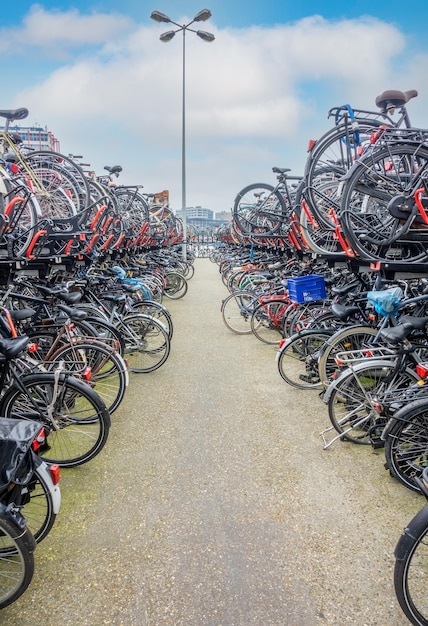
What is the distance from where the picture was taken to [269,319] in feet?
21.1

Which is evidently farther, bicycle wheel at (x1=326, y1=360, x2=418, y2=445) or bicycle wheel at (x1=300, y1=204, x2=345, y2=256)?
bicycle wheel at (x1=300, y1=204, x2=345, y2=256)

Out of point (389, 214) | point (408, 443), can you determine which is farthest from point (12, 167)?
point (408, 443)

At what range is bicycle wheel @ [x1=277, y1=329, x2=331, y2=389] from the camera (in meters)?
4.24

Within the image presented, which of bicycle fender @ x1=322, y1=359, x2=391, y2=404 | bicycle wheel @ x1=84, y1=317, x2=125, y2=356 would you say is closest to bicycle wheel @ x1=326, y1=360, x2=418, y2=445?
bicycle fender @ x1=322, y1=359, x2=391, y2=404

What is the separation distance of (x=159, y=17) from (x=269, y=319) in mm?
10983

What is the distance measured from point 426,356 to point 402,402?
70cm

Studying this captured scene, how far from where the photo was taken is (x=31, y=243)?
3.79 meters

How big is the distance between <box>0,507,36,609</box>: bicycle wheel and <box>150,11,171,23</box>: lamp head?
14.1 m

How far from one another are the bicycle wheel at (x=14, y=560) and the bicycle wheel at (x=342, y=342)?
111 inches

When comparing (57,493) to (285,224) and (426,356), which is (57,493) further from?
(285,224)

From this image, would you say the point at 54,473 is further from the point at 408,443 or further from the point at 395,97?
the point at 395,97

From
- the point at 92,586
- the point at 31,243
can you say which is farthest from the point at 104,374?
the point at 92,586

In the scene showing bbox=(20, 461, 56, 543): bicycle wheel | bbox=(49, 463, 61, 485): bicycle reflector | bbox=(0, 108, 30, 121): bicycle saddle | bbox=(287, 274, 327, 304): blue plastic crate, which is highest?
bbox=(0, 108, 30, 121): bicycle saddle

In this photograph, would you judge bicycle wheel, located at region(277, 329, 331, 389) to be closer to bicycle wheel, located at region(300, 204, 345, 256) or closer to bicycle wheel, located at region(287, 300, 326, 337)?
bicycle wheel, located at region(287, 300, 326, 337)
